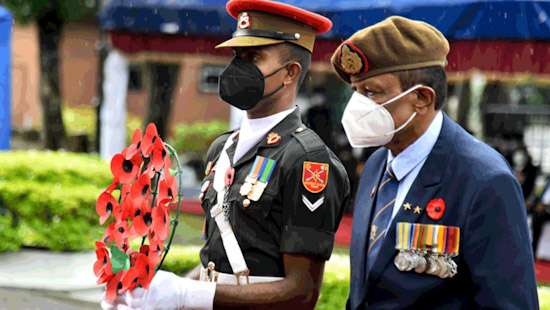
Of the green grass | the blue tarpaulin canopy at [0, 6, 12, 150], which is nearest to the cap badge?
the green grass

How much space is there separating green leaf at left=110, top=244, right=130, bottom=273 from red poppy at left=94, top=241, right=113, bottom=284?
0.06 ft

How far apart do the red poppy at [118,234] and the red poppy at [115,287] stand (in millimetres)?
107

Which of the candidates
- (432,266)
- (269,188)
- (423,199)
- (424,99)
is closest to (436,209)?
(423,199)

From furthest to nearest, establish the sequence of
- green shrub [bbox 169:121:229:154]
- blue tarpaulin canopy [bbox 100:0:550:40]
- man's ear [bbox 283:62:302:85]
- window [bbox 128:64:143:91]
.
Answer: window [bbox 128:64:143:91] < green shrub [bbox 169:121:229:154] < blue tarpaulin canopy [bbox 100:0:550:40] < man's ear [bbox 283:62:302:85]

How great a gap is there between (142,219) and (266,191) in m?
0.39

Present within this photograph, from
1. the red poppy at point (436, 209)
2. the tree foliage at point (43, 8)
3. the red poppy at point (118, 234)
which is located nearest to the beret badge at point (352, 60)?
the red poppy at point (436, 209)

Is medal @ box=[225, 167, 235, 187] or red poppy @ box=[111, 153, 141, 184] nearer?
red poppy @ box=[111, 153, 141, 184]

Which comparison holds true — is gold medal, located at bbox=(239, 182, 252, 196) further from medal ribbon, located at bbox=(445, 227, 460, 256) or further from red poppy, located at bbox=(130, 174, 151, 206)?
medal ribbon, located at bbox=(445, 227, 460, 256)

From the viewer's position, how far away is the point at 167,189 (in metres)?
3.00

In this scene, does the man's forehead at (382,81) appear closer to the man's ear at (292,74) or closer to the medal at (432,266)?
the man's ear at (292,74)

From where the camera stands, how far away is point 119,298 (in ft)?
9.70

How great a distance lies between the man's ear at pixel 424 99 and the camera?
2.87m

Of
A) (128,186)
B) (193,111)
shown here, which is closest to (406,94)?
(128,186)

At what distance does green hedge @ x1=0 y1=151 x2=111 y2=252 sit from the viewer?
32.2 ft
